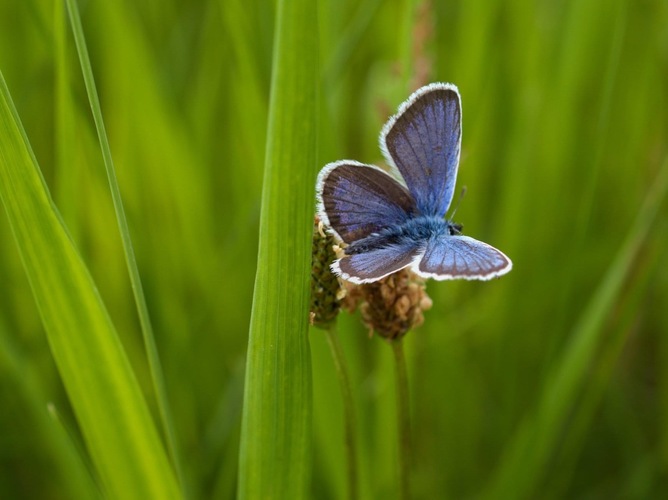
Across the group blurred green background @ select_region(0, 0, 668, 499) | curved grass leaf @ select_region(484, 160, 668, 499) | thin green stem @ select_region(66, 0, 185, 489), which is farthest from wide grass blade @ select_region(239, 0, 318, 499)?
curved grass leaf @ select_region(484, 160, 668, 499)

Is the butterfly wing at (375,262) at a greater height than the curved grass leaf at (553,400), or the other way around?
the butterfly wing at (375,262)

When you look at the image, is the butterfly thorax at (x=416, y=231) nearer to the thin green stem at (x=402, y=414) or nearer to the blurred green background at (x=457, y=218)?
the thin green stem at (x=402, y=414)

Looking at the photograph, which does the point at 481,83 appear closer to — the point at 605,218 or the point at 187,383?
the point at 605,218

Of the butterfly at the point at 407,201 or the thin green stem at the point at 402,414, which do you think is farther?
the thin green stem at the point at 402,414

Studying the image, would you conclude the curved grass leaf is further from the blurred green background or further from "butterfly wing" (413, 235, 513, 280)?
"butterfly wing" (413, 235, 513, 280)

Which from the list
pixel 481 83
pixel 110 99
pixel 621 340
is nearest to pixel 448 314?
pixel 621 340

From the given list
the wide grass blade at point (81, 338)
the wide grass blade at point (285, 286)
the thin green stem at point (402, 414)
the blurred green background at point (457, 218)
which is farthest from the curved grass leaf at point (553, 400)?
the wide grass blade at point (81, 338)

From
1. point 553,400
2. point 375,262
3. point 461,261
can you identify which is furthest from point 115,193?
point 553,400
